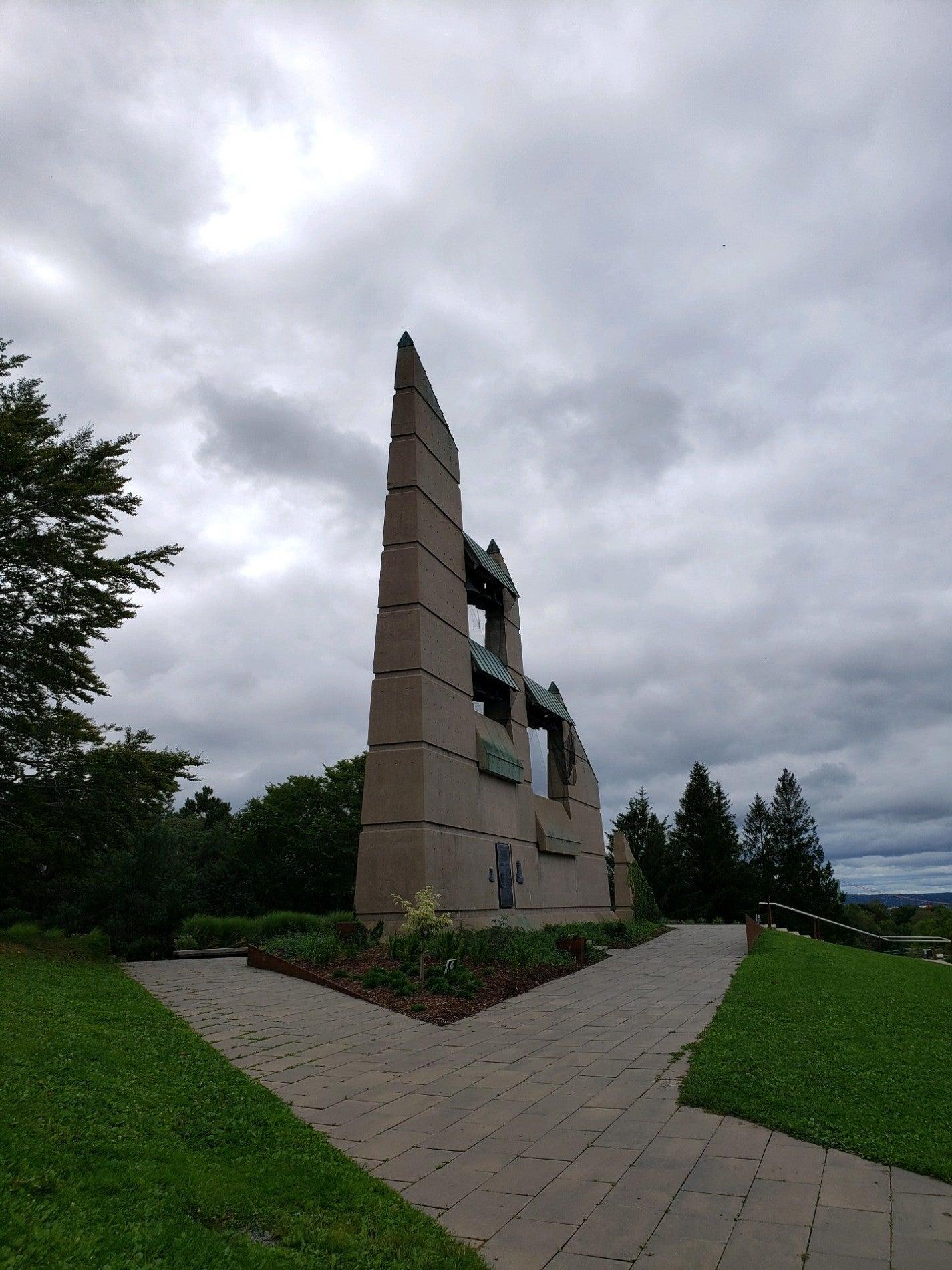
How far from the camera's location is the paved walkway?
375cm

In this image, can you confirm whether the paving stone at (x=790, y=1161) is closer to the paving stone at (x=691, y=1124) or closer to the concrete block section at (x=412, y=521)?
the paving stone at (x=691, y=1124)

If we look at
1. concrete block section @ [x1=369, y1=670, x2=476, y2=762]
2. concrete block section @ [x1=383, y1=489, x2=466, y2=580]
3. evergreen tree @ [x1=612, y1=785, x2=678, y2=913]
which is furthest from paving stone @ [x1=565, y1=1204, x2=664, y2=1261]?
evergreen tree @ [x1=612, y1=785, x2=678, y2=913]

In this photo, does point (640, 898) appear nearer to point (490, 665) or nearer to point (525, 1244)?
point (490, 665)

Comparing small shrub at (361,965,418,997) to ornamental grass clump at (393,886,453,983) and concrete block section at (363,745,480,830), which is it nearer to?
ornamental grass clump at (393,886,453,983)

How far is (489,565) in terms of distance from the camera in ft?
67.7

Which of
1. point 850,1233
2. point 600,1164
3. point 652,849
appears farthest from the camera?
point 652,849

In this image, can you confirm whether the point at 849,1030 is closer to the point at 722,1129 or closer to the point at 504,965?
the point at 722,1129

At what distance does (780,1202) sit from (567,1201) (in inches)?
41.1

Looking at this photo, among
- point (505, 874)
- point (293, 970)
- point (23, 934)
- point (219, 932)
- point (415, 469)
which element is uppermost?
point (415, 469)

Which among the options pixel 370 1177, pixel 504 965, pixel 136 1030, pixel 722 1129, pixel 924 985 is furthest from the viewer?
pixel 504 965

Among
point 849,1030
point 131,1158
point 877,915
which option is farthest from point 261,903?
point 877,915

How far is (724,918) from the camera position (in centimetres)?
4769

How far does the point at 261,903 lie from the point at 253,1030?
23905mm

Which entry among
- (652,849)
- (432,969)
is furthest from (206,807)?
(432,969)
